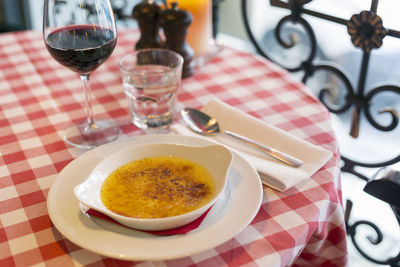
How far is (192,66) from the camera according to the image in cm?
129

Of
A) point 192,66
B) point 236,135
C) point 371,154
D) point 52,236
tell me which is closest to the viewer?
point 52,236

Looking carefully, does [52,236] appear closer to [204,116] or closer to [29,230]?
[29,230]

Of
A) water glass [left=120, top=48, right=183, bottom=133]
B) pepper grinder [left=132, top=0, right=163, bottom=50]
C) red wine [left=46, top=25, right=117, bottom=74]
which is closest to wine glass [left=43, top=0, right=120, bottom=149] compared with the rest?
red wine [left=46, top=25, right=117, bottom=74]

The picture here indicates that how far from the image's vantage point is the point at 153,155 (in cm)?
85

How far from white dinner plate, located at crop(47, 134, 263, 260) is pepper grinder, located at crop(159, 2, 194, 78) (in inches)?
20.2

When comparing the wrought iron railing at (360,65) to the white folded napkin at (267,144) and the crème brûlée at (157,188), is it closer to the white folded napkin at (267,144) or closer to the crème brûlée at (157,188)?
the white folded napkin at (267,144)

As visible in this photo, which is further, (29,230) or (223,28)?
(223,28)

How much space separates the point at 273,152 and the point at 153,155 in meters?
0.25

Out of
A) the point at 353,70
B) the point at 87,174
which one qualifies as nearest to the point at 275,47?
the point at 353,70

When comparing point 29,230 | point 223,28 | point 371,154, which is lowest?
point 371,154

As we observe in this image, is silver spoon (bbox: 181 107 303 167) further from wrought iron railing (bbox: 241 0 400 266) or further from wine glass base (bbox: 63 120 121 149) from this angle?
wrought iron railing (bbox: 241 0 400 266)

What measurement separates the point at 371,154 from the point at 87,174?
4.70 ft

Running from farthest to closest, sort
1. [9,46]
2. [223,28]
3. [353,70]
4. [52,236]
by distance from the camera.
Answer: [223,28]
[353,70]
[9,46]
[52,236]

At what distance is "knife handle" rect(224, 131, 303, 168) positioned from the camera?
90 centimetres
